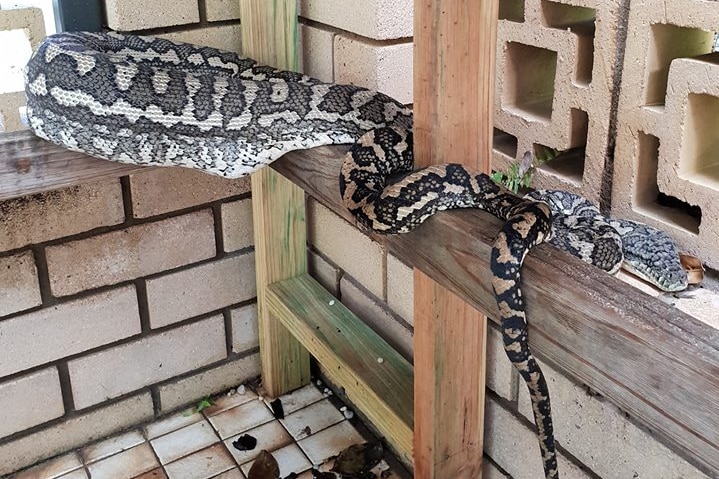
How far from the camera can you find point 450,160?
5.06 feet

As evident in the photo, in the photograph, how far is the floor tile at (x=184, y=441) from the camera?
260cm

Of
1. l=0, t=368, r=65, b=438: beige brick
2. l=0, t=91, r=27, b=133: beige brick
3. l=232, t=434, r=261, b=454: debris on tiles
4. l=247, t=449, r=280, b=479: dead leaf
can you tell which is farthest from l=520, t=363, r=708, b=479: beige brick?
l=0, t=91, r=27, b=133: beige brick

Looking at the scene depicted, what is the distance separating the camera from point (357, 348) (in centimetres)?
236

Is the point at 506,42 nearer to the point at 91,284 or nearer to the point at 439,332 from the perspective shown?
the point at 439,332

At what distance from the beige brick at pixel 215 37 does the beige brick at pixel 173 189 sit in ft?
1.39

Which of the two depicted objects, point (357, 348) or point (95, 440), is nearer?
point (357, 348)

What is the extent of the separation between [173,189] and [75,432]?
0.91 meters

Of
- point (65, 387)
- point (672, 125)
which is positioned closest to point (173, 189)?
point (65, 387)

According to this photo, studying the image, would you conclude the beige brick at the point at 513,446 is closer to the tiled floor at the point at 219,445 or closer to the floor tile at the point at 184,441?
the tiled floor at the point at 219,445

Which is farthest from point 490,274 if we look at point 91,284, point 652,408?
point 91,284

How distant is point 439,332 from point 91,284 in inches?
51.3

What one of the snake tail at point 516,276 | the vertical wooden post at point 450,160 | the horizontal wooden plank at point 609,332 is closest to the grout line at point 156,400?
the vertical wooden post at point 450,160

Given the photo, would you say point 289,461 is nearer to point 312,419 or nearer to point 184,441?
point 312,419

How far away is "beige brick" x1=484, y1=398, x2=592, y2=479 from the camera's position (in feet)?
6.32
